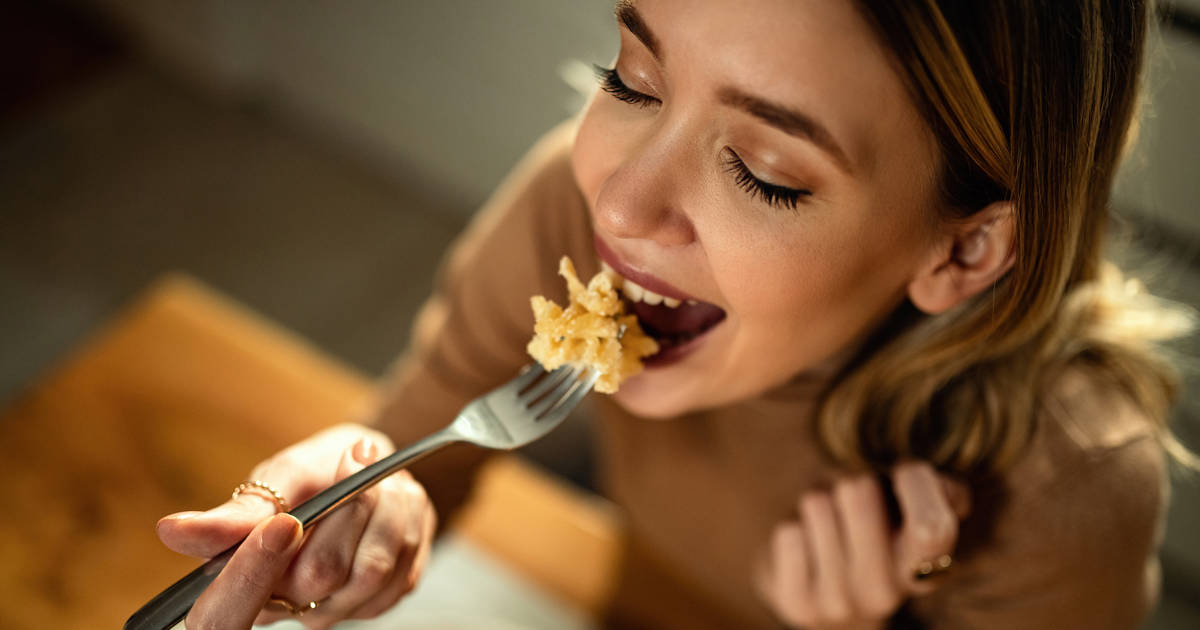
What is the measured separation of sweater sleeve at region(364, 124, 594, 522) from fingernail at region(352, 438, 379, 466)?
35 centimetres

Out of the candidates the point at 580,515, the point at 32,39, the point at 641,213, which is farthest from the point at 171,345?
the point at 32,39

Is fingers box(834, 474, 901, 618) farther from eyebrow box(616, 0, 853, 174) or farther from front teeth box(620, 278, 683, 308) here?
eyebrow box(616, 0, 853, 174)

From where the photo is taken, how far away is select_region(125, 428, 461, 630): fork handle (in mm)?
635

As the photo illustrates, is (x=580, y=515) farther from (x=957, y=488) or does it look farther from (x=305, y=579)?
(x=305, y=579)

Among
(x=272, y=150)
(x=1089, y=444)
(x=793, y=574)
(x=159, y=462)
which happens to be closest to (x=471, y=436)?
(x=793, y=574)

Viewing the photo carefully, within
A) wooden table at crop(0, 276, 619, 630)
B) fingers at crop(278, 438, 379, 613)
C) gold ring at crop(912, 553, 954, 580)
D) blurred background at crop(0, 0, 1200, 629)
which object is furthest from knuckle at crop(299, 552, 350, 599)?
blurred background at crop(0, 0, 1200, 629)

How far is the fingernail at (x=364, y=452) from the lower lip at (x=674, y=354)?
30 cm

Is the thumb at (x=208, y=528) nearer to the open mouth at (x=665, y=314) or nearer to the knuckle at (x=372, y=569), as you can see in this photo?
the knuckle at (x=372, y=569)

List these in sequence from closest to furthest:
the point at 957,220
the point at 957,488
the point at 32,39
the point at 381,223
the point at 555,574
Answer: the point at 957,220, the point at 957,488, the point at 555,574, the point at 381,223, the point at 32,39

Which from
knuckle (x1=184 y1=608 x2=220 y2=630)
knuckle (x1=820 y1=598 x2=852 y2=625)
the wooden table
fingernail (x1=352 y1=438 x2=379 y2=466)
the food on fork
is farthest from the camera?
the wooden table

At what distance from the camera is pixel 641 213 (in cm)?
72

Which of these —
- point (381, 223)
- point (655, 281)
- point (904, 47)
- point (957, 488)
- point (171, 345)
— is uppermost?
point (904, 47)

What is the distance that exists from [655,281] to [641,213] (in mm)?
117

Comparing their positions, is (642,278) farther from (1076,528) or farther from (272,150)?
(272,150)
